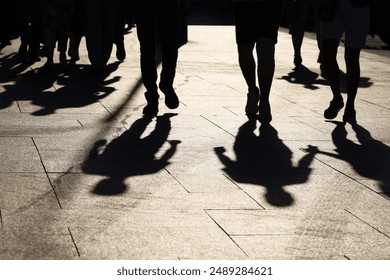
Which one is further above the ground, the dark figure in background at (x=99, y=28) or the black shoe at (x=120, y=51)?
the dark figure in background at (x=99, y=28)

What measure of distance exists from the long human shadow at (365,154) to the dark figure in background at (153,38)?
1.55 m

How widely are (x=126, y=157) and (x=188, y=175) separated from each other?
2.39 feet

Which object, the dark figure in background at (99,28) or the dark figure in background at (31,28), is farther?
the dark figure in background at (31,28)

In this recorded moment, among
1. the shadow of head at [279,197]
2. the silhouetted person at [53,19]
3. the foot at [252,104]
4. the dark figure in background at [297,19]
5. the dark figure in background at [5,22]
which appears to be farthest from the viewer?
the dark figure in background at [5,22]

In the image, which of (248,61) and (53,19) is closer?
(248,61)

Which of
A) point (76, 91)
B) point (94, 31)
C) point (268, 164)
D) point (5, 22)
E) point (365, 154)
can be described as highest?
point (268, 164)

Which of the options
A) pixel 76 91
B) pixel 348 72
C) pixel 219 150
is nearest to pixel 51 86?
pixel 76 91

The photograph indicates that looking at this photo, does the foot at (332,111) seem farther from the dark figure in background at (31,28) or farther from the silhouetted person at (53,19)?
the dark figure in background at (31,28)

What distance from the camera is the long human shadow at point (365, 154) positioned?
273 inches

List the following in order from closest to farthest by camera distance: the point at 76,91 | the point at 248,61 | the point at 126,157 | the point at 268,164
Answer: the point at 268,164
the point at 126,157
the point at 248,61
the point at 76,91

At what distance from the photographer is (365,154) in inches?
303

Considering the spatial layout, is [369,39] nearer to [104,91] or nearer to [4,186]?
[104,91]

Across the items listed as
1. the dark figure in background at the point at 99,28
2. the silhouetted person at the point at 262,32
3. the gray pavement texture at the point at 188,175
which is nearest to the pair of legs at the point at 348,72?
the gray pavement texture at the point at 188,175

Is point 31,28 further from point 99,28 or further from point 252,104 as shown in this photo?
point 252,104
